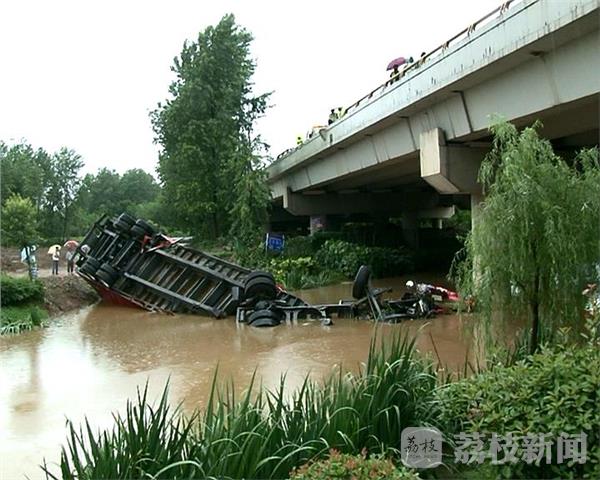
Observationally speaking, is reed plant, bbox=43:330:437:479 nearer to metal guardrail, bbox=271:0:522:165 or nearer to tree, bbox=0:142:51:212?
metal guardrail, bbox=271:0:522:165

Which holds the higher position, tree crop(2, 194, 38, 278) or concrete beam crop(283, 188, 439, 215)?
concrete beam crop(283, 188, 439, 215)

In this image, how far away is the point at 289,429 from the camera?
3.86 meters

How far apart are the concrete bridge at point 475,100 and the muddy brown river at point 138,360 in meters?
3.81

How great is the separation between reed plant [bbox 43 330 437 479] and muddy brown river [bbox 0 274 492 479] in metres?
1.56

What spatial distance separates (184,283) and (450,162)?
7.37 meters

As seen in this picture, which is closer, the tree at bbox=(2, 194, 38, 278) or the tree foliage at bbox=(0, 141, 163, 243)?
the tree at bbox=(2, 194, 38, 278)

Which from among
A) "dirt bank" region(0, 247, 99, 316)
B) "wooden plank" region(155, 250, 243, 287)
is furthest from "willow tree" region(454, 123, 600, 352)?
"dirt bank" region(0, 247, 99, 316)

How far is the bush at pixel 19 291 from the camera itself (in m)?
15.2

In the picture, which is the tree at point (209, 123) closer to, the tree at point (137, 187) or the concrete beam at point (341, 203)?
the concrete beam at point (341, 203)

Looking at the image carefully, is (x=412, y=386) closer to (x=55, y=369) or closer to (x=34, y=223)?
(x=55, y=369)

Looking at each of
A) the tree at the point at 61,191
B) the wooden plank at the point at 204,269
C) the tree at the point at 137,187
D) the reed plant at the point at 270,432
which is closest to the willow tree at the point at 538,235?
the reed plant at the point at 270,432

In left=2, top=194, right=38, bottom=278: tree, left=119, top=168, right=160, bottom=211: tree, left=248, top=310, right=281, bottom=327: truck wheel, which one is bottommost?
left=248, top=310, right=281, bottom=327: truck wheel

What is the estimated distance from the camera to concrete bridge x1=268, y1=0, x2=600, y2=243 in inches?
346

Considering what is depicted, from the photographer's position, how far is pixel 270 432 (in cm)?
369
